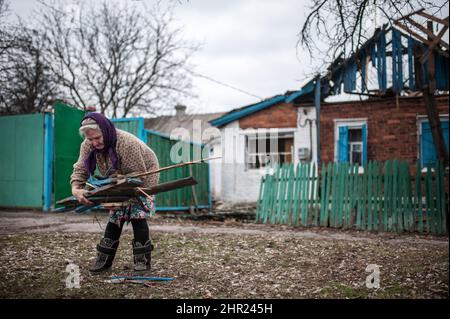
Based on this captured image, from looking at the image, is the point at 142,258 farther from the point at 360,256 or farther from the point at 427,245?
the point at 427,245

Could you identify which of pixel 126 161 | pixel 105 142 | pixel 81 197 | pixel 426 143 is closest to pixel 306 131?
pixel 426 143

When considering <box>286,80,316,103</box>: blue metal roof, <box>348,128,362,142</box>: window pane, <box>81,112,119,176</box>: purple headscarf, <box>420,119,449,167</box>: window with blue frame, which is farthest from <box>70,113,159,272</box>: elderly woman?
<box>420,119,449,167</box>: window with blue frame

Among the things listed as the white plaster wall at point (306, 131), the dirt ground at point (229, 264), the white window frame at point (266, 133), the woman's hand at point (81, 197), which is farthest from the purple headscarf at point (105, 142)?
the white window frame at point (266, 133)

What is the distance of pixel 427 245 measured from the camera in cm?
604

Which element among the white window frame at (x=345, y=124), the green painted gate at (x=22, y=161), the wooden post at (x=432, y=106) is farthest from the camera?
the white window frame at (x=345, y=124)

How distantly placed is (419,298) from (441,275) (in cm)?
74

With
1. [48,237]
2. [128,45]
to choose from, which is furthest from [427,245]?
[128,45]

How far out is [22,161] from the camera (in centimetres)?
962

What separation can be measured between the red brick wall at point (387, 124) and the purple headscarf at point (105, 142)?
33.9 feet

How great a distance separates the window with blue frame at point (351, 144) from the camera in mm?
13146

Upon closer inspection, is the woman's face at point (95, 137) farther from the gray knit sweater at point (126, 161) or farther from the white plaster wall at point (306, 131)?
the white plaster wall at point (306, 131)

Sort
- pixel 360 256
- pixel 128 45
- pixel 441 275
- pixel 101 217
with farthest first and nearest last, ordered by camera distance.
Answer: pixel 128 45 < pixel 101 217 < pixel 360 256 < pixel 441 275
